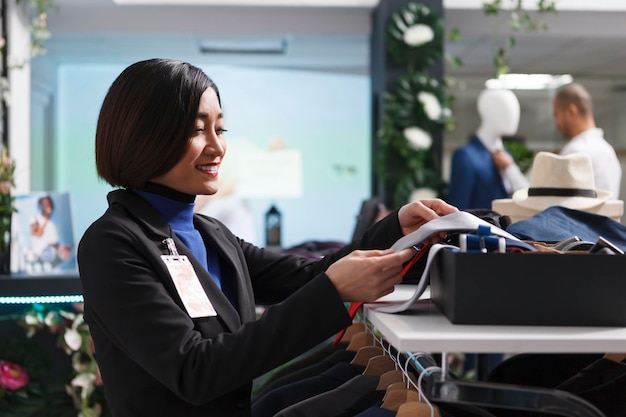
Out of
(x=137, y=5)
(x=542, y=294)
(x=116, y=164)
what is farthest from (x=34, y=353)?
(x=137, y=5)

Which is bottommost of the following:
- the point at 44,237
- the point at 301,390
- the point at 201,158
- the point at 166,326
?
the point at 301,390

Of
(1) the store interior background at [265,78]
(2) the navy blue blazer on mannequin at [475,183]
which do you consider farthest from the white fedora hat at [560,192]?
(1) the store interior background at [265,78]

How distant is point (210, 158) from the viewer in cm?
151

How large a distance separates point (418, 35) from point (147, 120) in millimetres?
4748

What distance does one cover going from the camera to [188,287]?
54.8 inches

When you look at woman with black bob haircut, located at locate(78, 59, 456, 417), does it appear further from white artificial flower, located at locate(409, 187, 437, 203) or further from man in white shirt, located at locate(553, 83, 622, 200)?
white artificial flower, located at locate(409, 187, 437, 203)

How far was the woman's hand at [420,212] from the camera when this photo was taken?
1.57 metres

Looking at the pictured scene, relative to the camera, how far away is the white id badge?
136 cm

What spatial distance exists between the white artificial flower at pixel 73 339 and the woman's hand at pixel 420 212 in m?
1.84

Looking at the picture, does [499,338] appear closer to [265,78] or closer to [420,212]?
[420,212]

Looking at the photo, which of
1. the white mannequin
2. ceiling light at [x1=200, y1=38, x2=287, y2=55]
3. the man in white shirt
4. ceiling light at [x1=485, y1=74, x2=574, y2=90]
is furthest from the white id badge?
ceiling light at [x1=485, y1=74, x2=574, y2=90]

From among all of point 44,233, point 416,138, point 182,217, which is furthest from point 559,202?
point 416,138

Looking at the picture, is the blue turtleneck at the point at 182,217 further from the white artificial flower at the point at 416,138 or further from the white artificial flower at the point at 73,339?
the white artificial flower at the point at 416,138

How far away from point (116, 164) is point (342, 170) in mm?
5237
